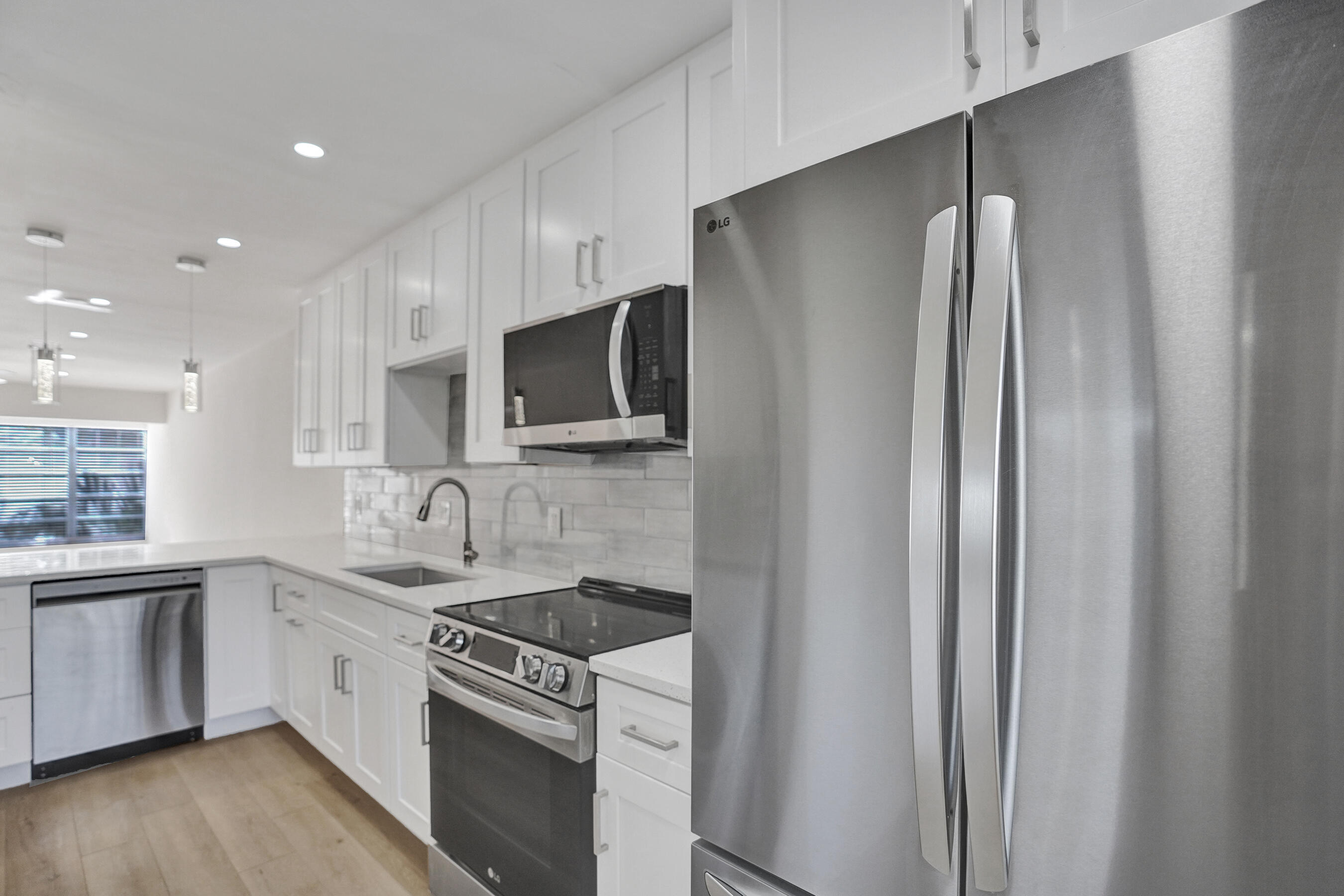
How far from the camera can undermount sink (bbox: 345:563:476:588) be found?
3.03 meters

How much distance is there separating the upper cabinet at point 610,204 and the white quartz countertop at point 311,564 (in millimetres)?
987

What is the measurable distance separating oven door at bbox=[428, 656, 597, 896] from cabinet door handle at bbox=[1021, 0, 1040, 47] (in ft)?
4.77

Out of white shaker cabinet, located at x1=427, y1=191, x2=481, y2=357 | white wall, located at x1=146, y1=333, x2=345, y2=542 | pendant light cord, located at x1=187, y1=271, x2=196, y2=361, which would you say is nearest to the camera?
white shaker cabinet, located at x1=427, y1=191, x2=481, y2=357

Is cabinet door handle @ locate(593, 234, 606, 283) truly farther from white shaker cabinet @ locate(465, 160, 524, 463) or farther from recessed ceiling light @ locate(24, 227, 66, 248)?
recessed ceiling light @ locate(24, 227, 66, 248)

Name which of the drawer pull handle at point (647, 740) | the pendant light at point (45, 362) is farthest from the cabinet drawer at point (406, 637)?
the pendant light at point (45, 362)

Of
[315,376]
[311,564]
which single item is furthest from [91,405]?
[311,564]

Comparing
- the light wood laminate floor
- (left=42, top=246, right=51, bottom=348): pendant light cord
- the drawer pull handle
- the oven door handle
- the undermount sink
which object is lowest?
the light wood laminate floor

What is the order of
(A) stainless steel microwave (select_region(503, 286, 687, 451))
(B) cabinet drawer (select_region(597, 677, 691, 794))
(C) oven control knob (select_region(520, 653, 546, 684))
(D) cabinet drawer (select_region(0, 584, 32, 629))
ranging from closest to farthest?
1. (B) cabinet drawer (select_region(597, 677, 691, 794))
2. (C) oven control knob (select_region(520, 653, 546, 684))
3. (A) stainless steel microwave (select_region(503, 286, 687, 451))
4. (D) cabinet drawer (select_region(0, 584, 32, 629))

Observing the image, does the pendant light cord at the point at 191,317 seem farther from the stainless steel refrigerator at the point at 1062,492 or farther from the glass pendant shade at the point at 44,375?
the stainless steel refrigerator at the point at 1062,492

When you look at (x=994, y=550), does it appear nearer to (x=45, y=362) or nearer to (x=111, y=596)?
(x=111, y=596)

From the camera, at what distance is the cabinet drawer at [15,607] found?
282 cm

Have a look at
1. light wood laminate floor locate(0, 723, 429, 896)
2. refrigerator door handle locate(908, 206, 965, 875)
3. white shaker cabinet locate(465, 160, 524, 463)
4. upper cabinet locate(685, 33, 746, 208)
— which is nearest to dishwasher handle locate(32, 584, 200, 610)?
light wood laminate floor locate(0, 723, 429, 896)

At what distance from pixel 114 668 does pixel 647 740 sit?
2.97m

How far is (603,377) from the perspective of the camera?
1921mm
